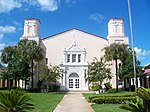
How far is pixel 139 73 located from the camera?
4022 centimetres

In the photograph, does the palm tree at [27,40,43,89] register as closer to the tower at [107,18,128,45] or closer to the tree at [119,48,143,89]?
the tree at [119,48,143,89]

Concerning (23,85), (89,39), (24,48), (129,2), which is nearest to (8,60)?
(24,48)

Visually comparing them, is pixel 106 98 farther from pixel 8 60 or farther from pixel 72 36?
pixel 72 36

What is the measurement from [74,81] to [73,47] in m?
6.87

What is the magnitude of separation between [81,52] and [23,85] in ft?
42.7

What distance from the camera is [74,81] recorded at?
4891 centimetres

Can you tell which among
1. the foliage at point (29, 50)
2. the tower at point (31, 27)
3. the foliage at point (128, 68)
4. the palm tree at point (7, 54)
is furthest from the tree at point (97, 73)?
the tower at point (31, 27)

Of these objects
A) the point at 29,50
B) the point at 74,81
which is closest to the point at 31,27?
the point at 29,50

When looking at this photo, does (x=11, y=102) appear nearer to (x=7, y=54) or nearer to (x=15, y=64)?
(x=15, y=64)

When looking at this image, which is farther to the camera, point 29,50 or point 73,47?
point 73,47

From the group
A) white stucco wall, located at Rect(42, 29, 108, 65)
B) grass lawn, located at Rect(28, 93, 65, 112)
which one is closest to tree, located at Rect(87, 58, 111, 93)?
white stucco wall, located at Rect(42, 29, 108, 65)

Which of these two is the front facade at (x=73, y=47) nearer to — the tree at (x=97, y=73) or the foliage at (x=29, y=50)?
the foliage at (x=29, y=50)

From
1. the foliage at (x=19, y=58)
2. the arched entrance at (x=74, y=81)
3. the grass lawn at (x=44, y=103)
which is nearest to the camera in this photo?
the grass lawn at (x=44, y=103)

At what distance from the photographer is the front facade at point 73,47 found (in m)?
48.8
